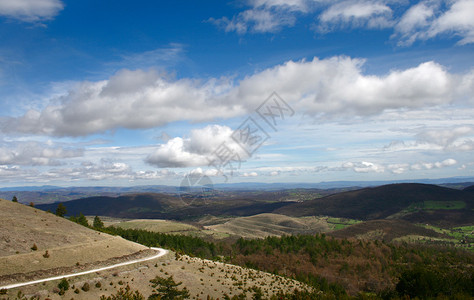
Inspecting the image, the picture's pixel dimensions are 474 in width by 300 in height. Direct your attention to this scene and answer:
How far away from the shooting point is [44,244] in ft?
175

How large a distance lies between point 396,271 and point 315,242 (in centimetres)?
4244

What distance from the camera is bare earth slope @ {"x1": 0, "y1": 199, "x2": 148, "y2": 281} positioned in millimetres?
45656

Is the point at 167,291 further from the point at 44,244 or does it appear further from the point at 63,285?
the point at 44,244

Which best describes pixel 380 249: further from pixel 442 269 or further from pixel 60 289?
pixel 60 289

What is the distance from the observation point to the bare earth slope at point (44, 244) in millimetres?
45656

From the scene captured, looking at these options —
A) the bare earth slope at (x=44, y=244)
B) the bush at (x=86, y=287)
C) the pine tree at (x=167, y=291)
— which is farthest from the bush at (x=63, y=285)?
the pine tree at (x=167, y=291)

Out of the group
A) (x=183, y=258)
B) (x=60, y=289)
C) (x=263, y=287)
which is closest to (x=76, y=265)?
(x=60, y=289)

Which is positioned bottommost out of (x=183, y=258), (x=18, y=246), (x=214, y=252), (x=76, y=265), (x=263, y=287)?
(x=214, y=252)

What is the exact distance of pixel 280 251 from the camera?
6211 inches

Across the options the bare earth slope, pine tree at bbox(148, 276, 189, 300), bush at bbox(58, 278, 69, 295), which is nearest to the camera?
bush at bbox(58, 278, 69, 295)

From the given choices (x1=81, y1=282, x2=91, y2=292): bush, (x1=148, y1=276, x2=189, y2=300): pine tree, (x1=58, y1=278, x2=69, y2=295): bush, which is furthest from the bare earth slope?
(x1=148, y1=276, x2=189, y2=300): pine tree

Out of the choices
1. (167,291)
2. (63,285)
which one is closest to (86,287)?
(63,285)

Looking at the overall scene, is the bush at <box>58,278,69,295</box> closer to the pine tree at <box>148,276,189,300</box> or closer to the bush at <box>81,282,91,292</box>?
the bush at <box>81,282,91,292</box>

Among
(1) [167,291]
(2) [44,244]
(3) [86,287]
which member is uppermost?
(2) [44,244]
